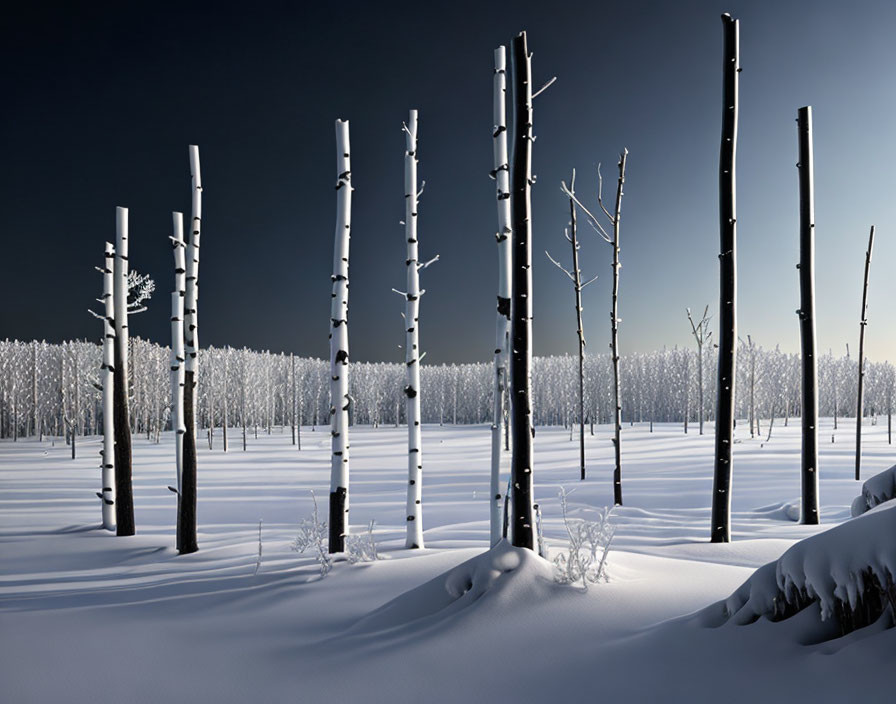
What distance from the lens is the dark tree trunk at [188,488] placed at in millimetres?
7398

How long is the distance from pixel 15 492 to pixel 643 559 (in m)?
17.6

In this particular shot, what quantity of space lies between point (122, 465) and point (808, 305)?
34.9 ft

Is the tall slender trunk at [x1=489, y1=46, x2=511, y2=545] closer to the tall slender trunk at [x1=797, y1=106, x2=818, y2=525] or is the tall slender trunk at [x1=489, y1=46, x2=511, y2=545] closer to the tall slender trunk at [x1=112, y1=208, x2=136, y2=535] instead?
the tall slender trunk at [x1=797, y1=106, x2=818, y2=525]

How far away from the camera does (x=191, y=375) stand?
25.3 ft

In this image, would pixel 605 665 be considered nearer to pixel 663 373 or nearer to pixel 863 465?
pixel 863 465

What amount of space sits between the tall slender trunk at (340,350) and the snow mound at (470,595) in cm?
269

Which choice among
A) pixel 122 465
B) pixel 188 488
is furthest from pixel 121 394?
pixel 188 488

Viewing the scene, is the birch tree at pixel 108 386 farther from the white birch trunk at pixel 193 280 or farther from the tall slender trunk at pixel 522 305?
the tall slender trunk at pixel 522 305

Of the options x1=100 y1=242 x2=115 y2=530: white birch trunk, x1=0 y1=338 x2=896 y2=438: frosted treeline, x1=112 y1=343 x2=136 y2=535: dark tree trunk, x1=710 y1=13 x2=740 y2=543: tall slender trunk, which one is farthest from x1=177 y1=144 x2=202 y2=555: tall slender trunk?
x1=0 y1=338 x2=896 y2=438: frosted treeline

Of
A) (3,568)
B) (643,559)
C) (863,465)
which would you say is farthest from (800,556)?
(863,465)

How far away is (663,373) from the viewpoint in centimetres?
7962

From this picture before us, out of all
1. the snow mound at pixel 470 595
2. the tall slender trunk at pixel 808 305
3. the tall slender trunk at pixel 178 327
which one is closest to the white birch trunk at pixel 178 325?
the tall slender trunk at pixel 178 327

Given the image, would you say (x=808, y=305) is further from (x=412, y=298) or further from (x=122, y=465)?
(x=122, y=465)

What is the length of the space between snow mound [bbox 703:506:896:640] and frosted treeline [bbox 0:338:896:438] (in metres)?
47.5
